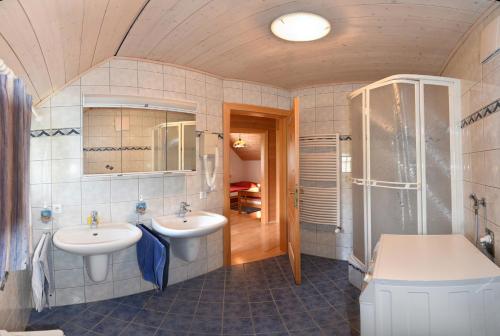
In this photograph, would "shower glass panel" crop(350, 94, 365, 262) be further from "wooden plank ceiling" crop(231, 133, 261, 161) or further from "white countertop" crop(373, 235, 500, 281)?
"wooden plank ceiling" crop(231, 133, 261, 161)

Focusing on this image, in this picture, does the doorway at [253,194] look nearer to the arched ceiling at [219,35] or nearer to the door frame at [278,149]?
the door frame at [278,149]

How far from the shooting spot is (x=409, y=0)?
1521 millimetres

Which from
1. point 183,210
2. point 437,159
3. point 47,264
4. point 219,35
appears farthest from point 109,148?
point 437,159

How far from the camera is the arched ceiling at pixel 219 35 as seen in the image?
1302 millimetres

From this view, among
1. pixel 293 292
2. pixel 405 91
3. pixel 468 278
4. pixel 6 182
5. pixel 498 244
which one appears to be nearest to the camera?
pixel 6 182

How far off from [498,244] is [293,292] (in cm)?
153

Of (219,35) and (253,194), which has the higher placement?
(219,35)

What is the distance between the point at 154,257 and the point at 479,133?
2.42 m

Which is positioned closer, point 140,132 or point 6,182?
point 6,182

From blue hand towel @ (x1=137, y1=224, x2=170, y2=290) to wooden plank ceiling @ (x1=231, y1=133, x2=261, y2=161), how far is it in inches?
170

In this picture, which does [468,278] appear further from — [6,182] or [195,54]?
[195,54]

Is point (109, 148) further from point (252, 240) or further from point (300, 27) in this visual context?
point (252, 240)

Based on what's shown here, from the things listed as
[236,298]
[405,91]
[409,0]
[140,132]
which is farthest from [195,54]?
[236,298]

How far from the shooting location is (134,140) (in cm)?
225
